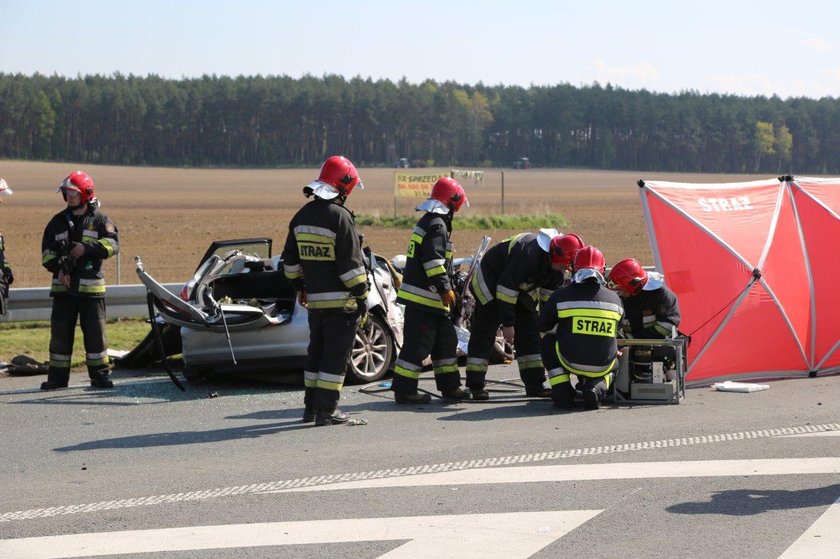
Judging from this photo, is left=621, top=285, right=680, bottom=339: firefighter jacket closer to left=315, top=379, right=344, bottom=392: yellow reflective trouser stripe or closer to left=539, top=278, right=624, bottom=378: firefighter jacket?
left=539, top=278, right=624, bottom=378: firefighter jacket

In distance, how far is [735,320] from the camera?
1103cm

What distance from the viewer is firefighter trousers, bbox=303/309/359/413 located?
8453 millimetres

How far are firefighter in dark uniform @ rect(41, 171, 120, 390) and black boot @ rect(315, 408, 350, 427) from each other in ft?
9.48

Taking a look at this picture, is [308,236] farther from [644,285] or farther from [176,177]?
[176,177]

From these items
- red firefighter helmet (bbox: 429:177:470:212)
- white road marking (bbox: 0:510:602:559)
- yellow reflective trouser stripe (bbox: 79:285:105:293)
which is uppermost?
red firefighter helmet (bbox: 429:177:470:212)

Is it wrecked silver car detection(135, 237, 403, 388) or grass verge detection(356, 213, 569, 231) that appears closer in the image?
wrecked silver car detection(135, 237, 403, 388)

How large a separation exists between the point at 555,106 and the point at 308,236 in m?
160

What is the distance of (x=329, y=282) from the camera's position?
8562 mm

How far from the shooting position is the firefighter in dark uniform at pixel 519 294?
9.47 m

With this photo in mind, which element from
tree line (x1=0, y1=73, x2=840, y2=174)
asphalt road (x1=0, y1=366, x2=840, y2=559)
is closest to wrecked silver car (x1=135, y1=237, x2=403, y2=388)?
asphalt road (x1=0, y1=366, x2=840, y2=559)

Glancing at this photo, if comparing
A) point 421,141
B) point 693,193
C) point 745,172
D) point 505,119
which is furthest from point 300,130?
point 693,193

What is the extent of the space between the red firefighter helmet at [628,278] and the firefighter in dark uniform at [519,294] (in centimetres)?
49

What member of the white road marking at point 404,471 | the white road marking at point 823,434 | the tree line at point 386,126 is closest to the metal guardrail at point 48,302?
the white road marking at point 404,471

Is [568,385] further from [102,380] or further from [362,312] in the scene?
[102,380]
